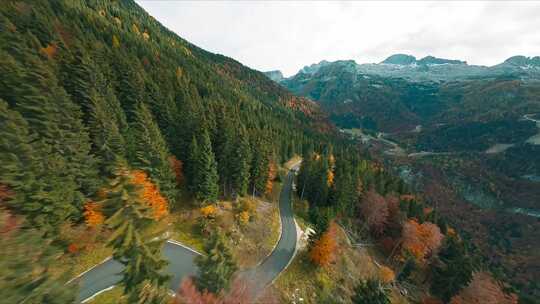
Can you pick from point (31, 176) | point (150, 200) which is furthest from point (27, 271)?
point (31, 176)

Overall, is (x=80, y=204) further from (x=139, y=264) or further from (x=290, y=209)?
(x=290, y=209)

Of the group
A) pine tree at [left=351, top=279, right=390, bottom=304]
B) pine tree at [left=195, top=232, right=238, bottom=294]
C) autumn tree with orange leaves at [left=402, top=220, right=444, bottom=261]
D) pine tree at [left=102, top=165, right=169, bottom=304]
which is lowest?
autumn tree with orange leaves at [left=402, top=220, right=444, bottom=261]

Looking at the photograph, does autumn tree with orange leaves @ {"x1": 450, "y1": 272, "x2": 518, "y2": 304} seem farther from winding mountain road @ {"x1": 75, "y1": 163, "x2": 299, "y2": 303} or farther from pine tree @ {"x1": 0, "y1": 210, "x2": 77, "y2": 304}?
pine tree @ {"x1": 0, "y1": 210, "x2": 77, "y2": 304}

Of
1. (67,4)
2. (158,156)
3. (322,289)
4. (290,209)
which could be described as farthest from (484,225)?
(67,4)

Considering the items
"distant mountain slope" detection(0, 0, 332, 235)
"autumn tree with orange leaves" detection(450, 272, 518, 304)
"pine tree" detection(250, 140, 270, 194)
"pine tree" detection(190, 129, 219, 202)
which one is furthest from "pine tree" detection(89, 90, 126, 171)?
"autumn tree with orange leaves" detection(450, 272, 518, 304)

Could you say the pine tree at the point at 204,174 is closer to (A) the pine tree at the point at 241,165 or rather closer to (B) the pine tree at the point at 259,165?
(A) the pine tree at the point at 241,165

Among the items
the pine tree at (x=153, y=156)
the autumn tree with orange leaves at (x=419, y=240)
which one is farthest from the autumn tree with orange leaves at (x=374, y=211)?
the pine tree at (x=153, y=156)

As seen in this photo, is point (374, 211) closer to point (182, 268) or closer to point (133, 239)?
point (182, 268)
